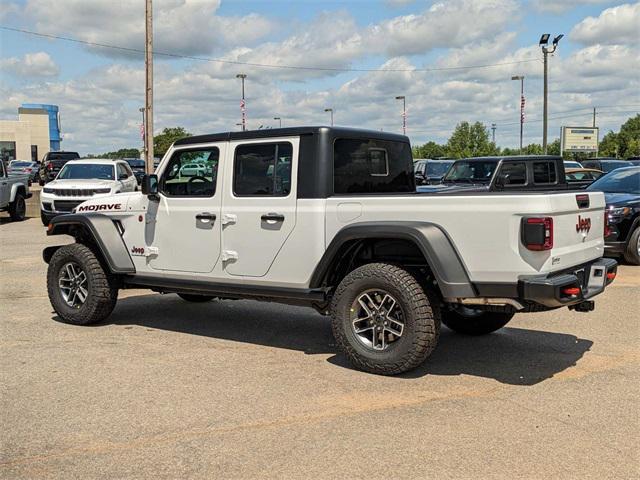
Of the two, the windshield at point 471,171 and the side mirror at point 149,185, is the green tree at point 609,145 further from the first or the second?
the side mirror at point 149,185

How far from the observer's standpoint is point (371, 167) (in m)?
6.36

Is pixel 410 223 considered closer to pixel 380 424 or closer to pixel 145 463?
pixel 380 424

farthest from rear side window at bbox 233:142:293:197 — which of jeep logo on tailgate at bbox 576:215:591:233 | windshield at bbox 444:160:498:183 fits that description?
windshield at bbox 444:160:498:183

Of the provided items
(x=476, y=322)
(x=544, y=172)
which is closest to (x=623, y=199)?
(x=544, y=172)

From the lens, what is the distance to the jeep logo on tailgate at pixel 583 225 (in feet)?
17.1

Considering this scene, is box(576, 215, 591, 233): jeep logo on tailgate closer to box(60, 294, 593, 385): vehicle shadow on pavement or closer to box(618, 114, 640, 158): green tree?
box(60, 294, 593, 385): vehicle shadow on pavement

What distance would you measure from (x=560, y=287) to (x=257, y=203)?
260cm

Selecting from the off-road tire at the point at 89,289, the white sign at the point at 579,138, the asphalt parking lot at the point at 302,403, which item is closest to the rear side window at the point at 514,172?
the asphalt parking lot at the point at 302,403

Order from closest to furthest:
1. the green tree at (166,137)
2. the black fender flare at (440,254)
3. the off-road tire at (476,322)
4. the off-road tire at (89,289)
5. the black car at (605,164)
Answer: the black fender flare at (440,254)
the off-road tire at (476,322)
the off-road tire at (89,289)
the black car at (605,164)
the green tree at (166,137)

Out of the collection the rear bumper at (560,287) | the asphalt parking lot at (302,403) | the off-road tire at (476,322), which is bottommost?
the asphalt parking lot at (302,403)

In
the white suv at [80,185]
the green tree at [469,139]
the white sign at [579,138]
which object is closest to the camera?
the white suv at [80,185]

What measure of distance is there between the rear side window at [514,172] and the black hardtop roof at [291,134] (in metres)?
3.28

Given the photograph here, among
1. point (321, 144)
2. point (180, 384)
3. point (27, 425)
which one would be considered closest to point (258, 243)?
point (321, 144)

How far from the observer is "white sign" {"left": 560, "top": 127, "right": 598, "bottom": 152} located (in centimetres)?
5575
